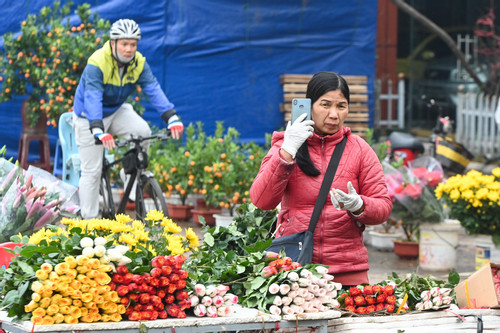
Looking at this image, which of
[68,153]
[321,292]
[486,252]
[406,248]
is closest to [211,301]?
[321,292]

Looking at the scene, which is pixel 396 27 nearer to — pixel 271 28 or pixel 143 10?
pixel 271 28

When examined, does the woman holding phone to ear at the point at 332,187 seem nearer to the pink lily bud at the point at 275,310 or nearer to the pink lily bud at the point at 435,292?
the pink lily bud at the point at 435,292

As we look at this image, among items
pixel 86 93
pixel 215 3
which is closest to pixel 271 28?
pixel 215 3

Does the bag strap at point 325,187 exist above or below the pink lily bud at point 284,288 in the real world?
above

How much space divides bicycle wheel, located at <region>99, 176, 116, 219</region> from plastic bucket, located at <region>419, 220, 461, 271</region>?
2968mm

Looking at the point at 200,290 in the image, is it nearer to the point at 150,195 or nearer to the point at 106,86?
the point at 150,195

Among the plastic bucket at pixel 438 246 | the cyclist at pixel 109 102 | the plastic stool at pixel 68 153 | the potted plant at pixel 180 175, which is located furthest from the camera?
the potted plant at pixel 180 175

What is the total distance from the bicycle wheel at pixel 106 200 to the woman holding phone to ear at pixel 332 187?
397 cm

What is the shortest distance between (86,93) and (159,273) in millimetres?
3961

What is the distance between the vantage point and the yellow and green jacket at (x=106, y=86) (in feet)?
23.8

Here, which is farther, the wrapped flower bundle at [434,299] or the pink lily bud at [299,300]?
the wrapped flower bundle at [434,299]

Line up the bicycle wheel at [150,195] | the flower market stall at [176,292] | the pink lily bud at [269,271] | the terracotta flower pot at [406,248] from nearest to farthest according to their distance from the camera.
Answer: the flower market stall at [176,292] → the pink lily bud at [269,271] → the bicycle wheel at [150,195] → the terracotta flower pot at [406,248]

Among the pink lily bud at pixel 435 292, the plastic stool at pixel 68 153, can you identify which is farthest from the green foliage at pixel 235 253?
the plastic stool at pixel 68 153

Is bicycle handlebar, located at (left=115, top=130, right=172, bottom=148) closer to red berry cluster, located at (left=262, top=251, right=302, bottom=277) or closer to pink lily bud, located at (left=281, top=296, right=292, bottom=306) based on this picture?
red berry cluster, located at (left=262, top=251, right=302, bottom=277)
